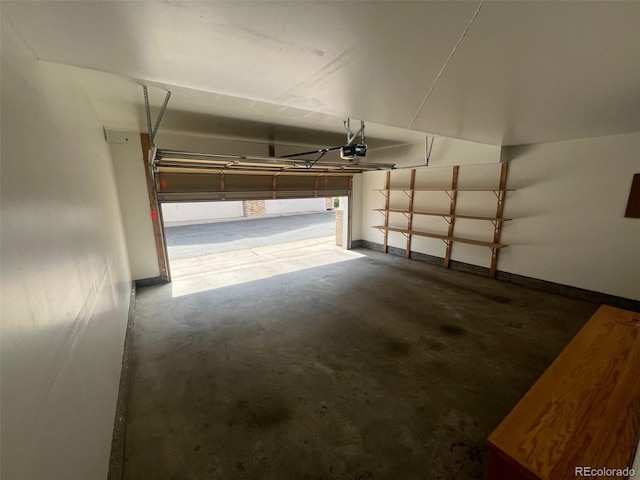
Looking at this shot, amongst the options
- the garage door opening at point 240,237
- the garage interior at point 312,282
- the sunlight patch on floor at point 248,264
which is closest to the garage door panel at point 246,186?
the garage interior at point 312,282

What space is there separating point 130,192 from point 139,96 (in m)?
2.43

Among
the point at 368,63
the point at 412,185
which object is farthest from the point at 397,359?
the point at 412,185

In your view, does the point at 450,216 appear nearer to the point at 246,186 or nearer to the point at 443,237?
the point at 443,237

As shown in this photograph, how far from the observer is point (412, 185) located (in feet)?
20.0

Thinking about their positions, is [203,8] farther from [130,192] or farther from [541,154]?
[541,154]

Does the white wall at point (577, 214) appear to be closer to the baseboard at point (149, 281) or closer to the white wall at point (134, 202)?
the white wall at point (134, 202)

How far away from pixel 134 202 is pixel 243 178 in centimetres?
221

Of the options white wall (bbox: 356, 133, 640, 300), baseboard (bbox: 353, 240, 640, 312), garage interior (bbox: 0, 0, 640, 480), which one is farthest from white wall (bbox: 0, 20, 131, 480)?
baseboard (bbox: 353, 240, 640, 312)

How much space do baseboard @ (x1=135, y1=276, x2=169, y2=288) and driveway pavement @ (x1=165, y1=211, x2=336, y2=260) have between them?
84.3 inches

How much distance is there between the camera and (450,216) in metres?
5.31

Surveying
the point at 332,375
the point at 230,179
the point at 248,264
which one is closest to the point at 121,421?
the point at 332,375

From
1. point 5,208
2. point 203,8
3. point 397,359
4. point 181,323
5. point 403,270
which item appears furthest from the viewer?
point 403,270

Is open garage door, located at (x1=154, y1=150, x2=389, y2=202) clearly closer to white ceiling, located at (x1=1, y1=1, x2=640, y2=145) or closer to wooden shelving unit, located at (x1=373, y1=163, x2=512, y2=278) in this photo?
wooden shelving unit, located at (x1=373, y1=163, x2=512, y2=278)

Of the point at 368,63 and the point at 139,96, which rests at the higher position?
the point at 139,96
